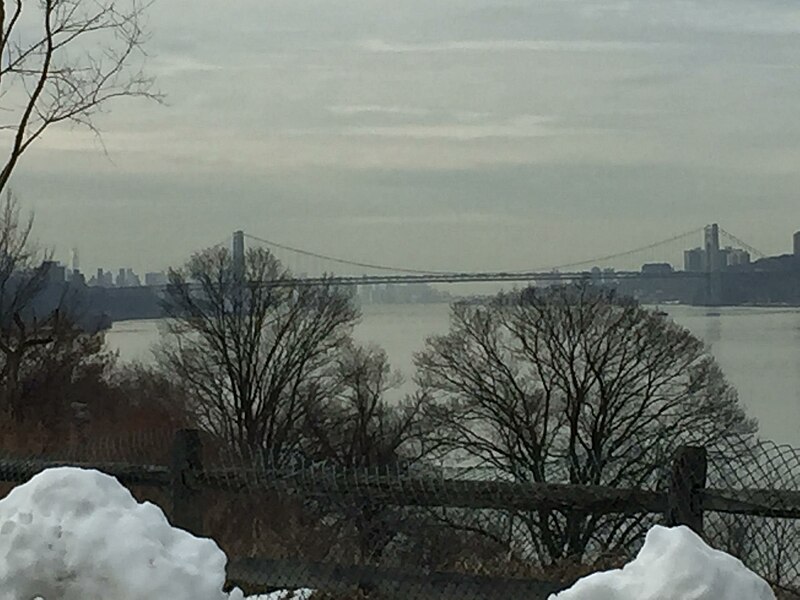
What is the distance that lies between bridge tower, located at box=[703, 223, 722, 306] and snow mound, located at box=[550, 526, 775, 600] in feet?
123

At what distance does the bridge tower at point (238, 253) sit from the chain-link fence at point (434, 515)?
33616mm

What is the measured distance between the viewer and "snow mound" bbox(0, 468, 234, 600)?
3652mm

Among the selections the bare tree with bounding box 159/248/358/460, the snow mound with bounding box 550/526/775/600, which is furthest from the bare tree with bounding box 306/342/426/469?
the snow mound with bounding box 550/526/775/600

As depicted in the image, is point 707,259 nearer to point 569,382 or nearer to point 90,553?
point 569,382

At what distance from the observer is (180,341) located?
37.6m

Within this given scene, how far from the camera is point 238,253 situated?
4441cm

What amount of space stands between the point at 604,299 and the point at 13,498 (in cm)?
3091

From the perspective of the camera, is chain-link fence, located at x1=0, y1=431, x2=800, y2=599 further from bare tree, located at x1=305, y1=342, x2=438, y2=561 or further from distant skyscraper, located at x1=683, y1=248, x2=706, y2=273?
distant skyscraper, located at x1=683, y1=248, x2=706, y2=273

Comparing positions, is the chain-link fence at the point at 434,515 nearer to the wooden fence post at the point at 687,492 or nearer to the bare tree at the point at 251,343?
the wooden fence post at the point at 687,492

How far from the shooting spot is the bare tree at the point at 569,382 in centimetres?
2798

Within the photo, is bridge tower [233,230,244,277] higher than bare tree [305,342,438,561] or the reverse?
higher

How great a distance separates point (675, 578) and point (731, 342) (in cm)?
4813

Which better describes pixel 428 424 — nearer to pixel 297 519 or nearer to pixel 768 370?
pixel 768 370

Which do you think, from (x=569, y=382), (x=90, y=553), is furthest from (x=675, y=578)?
(x=569, y=382)
